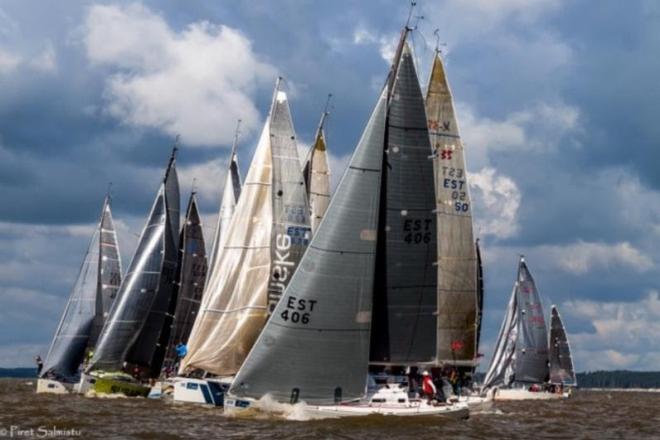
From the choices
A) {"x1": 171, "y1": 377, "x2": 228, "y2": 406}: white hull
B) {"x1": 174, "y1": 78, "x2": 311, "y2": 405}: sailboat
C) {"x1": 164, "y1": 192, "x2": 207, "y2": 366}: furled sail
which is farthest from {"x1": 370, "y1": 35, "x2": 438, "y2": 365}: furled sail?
{"x1": 164, "y1": 192, "x2": 207, "y2": 366}: furled sail

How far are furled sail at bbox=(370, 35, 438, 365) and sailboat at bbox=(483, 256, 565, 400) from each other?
4851 cm

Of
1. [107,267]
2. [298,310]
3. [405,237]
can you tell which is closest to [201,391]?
[298,310]

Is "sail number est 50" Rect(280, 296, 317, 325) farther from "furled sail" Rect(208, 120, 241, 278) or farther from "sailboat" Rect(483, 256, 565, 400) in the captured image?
"sailboat" Rect(483, 256, 565, 400)

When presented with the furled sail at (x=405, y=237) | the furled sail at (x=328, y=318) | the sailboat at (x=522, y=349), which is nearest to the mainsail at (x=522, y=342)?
the sailboat at (x=522, y=349)

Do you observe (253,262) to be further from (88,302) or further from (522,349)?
(522,349)

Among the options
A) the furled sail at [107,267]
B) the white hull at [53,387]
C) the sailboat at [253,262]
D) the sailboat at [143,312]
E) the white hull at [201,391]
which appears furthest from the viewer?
the furled sail at [107,267]

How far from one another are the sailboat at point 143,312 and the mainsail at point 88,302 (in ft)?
19.8

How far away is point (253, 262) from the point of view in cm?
5306

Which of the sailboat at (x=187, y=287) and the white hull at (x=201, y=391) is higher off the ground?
the sailboat at (x=187, y=287)

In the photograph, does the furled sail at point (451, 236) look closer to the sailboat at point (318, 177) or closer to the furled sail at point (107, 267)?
the sailboat at point (318, 177)

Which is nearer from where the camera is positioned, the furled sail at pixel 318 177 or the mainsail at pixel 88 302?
the furled sail at pixel 318 177

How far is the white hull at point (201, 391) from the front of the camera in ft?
164

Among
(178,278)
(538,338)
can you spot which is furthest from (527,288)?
(178,278)

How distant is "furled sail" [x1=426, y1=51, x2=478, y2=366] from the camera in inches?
1860
